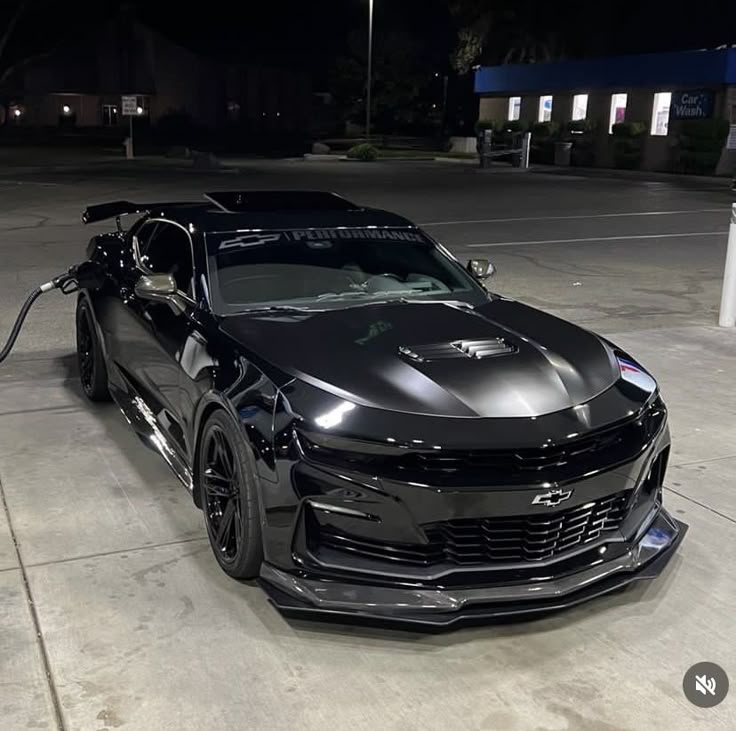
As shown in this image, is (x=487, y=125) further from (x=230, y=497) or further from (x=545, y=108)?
(x=230, y=497)

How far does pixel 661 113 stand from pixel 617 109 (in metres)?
2.42

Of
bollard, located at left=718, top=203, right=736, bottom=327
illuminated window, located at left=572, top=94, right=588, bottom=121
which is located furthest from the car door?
illuminated window, located at left=572, top=94, right=588, bottom=121

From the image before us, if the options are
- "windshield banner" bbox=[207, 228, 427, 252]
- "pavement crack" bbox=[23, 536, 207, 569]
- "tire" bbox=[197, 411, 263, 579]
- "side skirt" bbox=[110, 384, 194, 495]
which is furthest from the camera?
"windshield banner" bbox=[207, 228, 427, 252]

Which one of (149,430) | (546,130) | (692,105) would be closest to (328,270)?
(149,430)

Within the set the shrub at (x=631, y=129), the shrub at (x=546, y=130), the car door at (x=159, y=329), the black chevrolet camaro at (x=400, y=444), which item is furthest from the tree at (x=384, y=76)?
the black chevrolet camaro at (x=400, y=444)

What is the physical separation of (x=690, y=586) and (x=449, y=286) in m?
1.97

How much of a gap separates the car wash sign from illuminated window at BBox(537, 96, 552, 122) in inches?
304

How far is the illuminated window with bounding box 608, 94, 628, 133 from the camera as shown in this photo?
1543 inches

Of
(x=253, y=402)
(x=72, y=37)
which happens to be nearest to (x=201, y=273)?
(x=253, y=402)

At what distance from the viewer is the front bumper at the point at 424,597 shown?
3266 mm

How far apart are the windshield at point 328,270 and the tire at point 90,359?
5.62 ft

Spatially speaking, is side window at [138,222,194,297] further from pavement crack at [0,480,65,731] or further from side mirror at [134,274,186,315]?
pavement crack at [0,480,65,731]

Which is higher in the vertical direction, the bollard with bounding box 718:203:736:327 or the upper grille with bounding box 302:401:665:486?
the upper grille with bounding box 302:401:665:486

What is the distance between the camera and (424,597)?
129 inches
